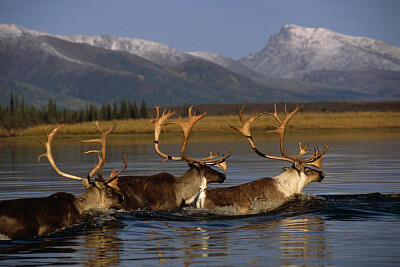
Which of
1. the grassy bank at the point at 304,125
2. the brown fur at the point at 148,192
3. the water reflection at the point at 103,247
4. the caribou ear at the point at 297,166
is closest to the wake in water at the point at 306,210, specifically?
the brown fur at the point at 148,192

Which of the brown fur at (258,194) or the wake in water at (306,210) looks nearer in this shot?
the wake in water at (306,210)

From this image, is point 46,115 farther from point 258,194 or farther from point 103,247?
point 103,247

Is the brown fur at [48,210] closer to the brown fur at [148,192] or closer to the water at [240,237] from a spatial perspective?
the water at [240,237]

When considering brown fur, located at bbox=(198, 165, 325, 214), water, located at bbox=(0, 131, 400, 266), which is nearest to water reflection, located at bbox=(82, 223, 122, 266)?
water, located at bbox=(0, 131, 400, 266)

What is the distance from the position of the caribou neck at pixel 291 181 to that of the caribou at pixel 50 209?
4.01m

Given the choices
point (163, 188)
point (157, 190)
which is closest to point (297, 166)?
point (163, 188)

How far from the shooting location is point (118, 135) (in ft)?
220

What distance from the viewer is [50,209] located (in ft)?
45.3

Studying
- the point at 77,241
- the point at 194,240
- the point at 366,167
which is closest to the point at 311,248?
the point at 194,240

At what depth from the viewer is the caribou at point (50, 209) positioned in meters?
13.0

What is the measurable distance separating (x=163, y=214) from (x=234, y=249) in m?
4.11

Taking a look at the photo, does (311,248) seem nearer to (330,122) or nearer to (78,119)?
Result: (330,122)

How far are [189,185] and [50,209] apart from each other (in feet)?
13.6

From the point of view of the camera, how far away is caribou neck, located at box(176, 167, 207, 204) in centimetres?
1683
